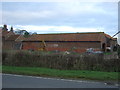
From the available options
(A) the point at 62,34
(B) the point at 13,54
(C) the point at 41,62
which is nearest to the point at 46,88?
(C) the point at 41,62

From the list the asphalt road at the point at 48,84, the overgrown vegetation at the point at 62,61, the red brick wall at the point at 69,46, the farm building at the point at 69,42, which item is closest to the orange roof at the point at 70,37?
the farm building at the point at 69,42

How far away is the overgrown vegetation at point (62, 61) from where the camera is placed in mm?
19750

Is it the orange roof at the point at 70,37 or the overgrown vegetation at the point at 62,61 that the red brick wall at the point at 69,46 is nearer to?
the orange roof at the point at 70,37

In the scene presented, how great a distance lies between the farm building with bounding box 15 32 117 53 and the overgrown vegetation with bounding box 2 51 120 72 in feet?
137

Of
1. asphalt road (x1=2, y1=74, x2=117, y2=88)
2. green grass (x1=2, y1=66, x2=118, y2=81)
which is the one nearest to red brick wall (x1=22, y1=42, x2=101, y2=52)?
green grass (x1=2, y1=66, x2=118, y2=81)

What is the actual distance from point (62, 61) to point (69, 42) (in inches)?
1868

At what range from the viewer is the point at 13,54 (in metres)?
23.7

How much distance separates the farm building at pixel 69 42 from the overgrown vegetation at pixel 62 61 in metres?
41.7

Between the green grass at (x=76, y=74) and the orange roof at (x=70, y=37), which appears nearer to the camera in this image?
the green grass at (x=76, y=74)

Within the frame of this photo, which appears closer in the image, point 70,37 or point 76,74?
point 76,74

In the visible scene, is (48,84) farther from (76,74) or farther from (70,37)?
(70,37)

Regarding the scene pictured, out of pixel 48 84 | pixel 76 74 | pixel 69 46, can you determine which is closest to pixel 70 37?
pixel 69 46

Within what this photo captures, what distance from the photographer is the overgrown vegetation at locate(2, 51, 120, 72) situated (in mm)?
19750

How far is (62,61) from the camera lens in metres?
21.1
